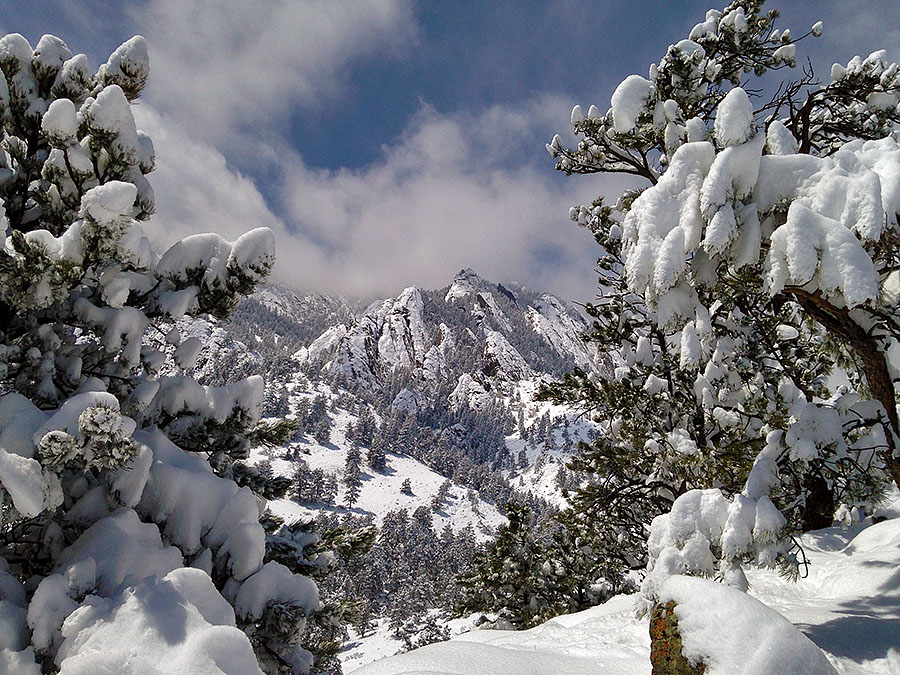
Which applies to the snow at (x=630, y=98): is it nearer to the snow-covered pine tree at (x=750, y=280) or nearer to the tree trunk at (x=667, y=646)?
the snow-covered pine tree at (x=750, y=280)

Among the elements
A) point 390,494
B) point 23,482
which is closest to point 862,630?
point 23,482

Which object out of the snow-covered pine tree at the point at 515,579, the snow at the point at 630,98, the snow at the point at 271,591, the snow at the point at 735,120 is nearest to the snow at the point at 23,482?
the snow at the point at 271,591

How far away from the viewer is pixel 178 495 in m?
3.60

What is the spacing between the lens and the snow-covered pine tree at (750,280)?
2725 millimetres

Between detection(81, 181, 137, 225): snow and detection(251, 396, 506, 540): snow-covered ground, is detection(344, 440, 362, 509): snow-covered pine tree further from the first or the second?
detection(81, 181, 137, 225): snow

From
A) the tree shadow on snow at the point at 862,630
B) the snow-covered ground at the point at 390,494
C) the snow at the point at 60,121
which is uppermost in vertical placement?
the snow-covered ground at the point at 390,494

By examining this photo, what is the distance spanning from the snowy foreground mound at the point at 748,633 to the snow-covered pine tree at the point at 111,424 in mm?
1648

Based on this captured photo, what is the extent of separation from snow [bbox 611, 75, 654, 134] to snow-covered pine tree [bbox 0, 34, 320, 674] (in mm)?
3757

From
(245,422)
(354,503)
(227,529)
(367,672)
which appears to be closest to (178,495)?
(227,529)

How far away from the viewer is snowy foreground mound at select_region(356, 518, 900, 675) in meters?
2.50

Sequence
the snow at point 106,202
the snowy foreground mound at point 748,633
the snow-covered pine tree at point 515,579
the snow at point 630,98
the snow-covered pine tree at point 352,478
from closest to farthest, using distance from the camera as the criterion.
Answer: the snowy foreground mound at point 748,633 < the snow at point 106,202 < the snow at point 630,98 < the snow-covered pine tree at point 515,579 < the snow-covered pine tree at point 352,478

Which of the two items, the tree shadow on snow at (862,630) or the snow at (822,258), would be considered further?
the tree shadow on snow at (862,630)

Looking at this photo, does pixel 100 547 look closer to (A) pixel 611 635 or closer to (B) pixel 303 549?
(B) pixel 303 549

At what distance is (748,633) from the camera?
250 cm
